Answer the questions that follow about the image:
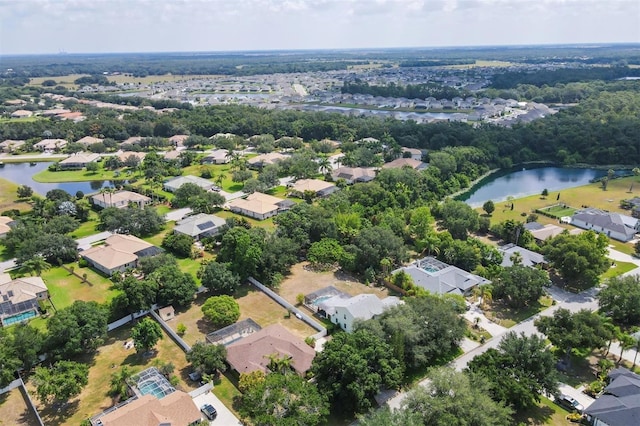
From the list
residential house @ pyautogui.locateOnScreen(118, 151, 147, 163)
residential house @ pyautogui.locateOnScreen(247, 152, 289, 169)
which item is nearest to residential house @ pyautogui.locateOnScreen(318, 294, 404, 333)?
residential house @ pyautogui.locateOnScreen(247, 152, 289, 169)

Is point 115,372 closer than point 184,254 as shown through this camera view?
Yes

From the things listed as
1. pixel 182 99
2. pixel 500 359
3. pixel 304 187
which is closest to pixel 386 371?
pixel 500 359

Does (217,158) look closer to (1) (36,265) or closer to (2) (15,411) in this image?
(1) (36,265)

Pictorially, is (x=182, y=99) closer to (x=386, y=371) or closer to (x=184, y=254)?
(x=184, y=254)

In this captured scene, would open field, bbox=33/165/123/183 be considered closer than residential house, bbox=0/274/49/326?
No

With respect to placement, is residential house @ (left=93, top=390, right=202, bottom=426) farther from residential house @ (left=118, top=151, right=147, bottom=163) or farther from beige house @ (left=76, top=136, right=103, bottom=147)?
beige house @ (left=76, top=136, right=103, bottom=147)

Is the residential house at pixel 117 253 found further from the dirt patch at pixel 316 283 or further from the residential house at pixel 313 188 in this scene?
the residential house at pixel 313 188
